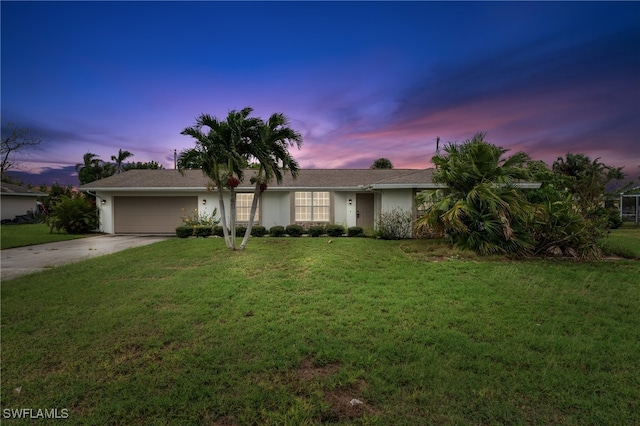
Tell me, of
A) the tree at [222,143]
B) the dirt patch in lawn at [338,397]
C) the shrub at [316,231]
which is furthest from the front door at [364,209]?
the dirt patch in lawn at [338,397]

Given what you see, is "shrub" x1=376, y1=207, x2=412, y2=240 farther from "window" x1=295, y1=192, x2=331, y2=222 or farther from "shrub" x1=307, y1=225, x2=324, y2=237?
"window" x1=295, y1=192, x2=331, y2=222

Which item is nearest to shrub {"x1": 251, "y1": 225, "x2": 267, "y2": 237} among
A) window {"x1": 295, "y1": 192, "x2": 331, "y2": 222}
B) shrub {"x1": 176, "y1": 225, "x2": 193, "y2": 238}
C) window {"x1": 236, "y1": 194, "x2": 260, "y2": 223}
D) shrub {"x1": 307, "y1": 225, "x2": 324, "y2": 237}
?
shrub {"x1": 307, "y1": 225, "x2": 324, "y2": 237}

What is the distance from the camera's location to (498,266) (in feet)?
27.2

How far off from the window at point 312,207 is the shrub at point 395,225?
4004mm

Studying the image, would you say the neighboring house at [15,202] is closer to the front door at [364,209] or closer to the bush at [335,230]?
the bush at [335,230]

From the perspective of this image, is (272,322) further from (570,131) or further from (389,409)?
(570,131)

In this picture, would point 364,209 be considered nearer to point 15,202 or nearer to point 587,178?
point 587,178

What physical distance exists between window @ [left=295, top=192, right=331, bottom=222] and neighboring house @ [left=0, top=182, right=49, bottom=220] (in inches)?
943

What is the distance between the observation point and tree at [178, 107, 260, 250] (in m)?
9.28

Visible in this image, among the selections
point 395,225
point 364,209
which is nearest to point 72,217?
point 364,209

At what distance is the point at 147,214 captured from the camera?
17703 mm

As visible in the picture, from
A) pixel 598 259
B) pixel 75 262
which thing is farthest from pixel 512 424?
pixel 75 262

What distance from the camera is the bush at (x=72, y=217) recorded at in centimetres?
1684

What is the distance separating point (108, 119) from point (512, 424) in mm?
20107
